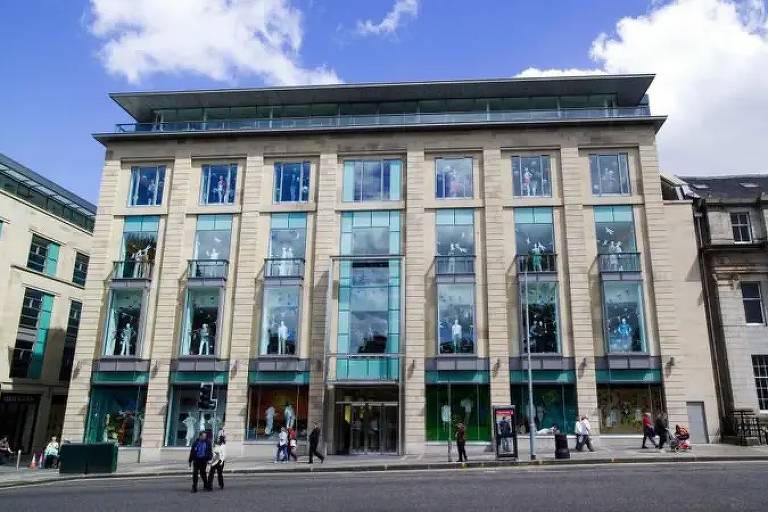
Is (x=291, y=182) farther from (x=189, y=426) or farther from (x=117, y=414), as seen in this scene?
(x=117, y=414)

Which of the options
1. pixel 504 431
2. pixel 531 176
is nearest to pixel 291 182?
pixel 531 176

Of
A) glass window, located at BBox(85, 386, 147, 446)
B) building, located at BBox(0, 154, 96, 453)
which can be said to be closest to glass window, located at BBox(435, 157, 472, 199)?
glass window, located at BBox(85, 386, 147, 446)

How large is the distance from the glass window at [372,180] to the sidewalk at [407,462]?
13.5 m

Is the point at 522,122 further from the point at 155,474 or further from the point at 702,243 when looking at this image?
the point at 155,474

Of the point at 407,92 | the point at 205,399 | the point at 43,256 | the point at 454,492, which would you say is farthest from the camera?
the point at 43,256

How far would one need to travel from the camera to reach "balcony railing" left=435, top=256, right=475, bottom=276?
30.1 m

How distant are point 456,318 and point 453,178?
25.4 feet

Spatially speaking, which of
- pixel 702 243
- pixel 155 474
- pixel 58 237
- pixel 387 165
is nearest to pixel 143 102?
pixel 58 237

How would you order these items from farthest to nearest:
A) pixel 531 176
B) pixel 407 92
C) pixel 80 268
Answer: pixel 80 268 → pixel 407 92 → pixel 531 176

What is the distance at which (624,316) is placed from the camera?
28.9 m

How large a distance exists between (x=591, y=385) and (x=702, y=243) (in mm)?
10023

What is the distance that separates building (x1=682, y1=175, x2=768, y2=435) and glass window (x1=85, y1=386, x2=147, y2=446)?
28.6m

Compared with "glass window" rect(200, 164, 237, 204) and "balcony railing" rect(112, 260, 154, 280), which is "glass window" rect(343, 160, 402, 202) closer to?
"glass window" rect(200, 164, 237, 204)

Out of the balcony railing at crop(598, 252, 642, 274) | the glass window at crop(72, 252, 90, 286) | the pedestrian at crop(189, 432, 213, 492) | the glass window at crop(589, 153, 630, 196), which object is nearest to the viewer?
the pedestrian at crop(189, 432, 213, 492)
